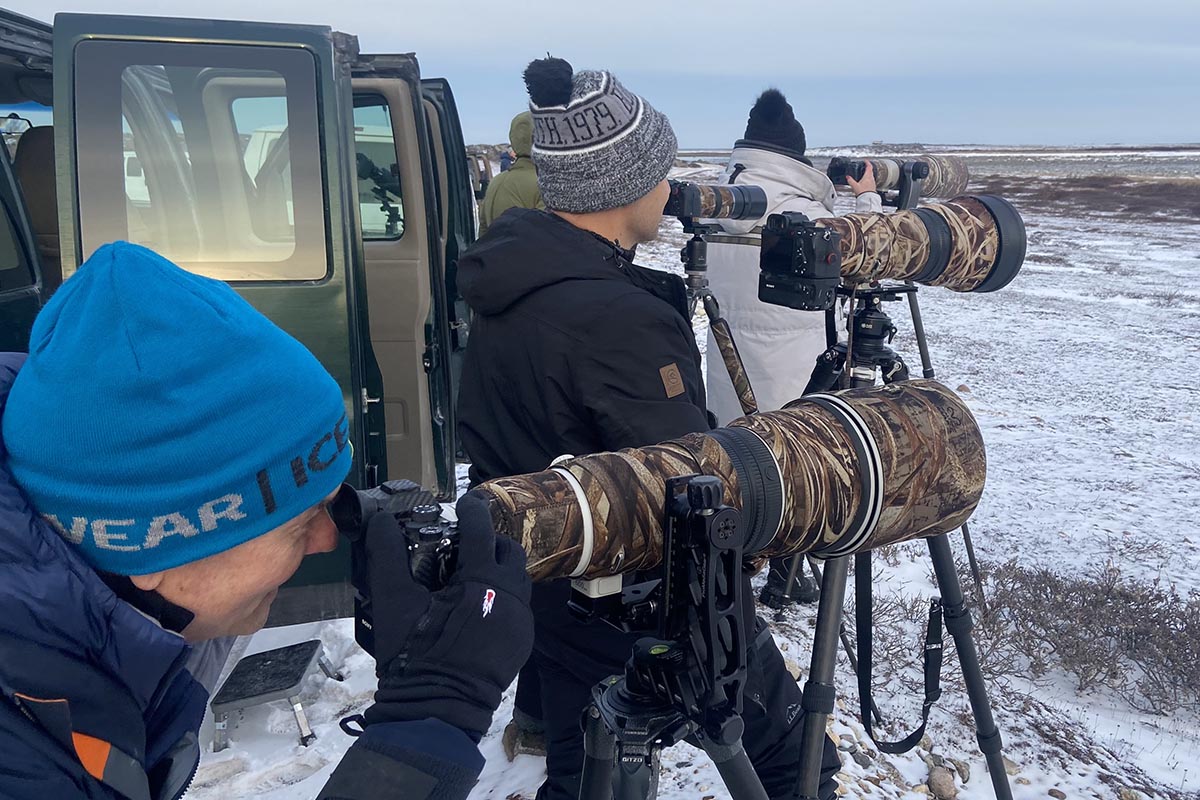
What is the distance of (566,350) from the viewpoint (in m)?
1.62

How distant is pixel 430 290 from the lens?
3.69 m

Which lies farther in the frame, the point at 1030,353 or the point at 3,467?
the point at 1030,353

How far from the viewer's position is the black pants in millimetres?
1763

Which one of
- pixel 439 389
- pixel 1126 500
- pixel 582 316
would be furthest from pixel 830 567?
pixel 1126 500

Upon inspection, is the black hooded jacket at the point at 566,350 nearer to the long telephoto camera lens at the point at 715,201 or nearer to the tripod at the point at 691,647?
the tripod at the point at 691,647

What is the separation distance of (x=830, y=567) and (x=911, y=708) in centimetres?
157

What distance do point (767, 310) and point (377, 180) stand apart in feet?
7.00

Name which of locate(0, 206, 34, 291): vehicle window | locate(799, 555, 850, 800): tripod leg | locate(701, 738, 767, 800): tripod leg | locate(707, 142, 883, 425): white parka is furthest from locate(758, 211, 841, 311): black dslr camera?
locate(0, 206, 34, 291): vehicle window

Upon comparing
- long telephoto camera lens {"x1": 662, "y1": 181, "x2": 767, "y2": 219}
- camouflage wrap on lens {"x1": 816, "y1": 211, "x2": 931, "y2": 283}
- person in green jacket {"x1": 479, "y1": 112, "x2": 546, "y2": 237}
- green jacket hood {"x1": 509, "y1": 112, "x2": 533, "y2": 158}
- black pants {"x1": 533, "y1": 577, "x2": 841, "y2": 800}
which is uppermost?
green jacket hood {"x1": 509, "y1": 112, "x2": 533, "y2": 158}

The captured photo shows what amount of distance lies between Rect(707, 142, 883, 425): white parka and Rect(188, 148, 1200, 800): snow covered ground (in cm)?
107

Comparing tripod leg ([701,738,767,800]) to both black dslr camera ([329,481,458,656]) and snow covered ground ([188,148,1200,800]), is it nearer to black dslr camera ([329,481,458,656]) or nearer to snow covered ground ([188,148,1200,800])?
black dslr camera ([329,481,458,656])

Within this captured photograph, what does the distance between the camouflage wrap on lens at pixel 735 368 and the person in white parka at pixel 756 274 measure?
598mm

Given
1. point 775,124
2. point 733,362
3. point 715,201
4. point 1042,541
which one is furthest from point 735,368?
point 1042,541

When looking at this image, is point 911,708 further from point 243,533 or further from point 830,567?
point 243,533
